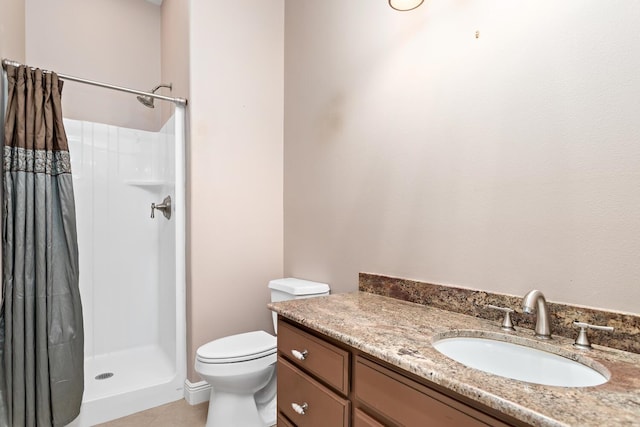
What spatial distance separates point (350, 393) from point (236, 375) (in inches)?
33.8

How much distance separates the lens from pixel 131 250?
273 cm

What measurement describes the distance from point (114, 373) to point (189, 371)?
0.58 meters

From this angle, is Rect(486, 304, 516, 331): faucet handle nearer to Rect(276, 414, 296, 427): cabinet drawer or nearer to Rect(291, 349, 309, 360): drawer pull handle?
Rect(291, 349, 309, 360): drawer pull handle

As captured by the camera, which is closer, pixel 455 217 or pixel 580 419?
pixel 580 419

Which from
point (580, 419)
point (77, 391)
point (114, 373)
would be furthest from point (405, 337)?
point (114, 373)

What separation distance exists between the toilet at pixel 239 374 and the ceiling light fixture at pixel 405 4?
1446 millimetres

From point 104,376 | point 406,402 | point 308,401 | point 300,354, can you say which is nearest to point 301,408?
point 308,401

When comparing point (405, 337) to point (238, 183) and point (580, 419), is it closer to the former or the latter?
point (580, 419)

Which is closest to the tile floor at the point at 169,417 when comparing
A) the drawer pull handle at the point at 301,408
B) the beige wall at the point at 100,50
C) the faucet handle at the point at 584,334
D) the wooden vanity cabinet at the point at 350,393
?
the wooden vanity cabinet at the point at 350,393

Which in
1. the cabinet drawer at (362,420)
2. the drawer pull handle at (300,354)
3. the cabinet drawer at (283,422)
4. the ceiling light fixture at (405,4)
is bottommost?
the cabinet drawer at (283,422)

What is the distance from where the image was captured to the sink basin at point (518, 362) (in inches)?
32.9

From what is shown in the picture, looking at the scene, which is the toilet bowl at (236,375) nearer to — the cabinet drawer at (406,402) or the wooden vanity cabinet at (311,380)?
the wooden vanity cabinet at (311,380)

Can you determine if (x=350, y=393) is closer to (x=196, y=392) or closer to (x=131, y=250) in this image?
(x=196, y=392)

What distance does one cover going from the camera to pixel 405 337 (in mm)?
969
